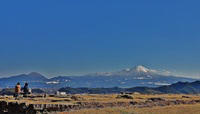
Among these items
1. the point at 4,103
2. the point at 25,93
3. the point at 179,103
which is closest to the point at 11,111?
the point at 4,103

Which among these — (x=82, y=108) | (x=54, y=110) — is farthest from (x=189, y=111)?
(x=54, y=110)

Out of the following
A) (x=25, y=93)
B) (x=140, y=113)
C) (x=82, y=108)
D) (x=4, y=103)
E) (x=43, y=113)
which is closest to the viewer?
(x=140, y=113)

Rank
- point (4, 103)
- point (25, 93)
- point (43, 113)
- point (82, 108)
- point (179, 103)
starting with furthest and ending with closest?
1. point (25, 93)
2. point (179, 103)
3. point (4, 103)
4. point (82, 108)
5. point (43, 113)

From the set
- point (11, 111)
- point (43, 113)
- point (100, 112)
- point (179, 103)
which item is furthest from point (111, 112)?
point (179, 103)

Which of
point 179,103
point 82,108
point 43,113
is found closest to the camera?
point 43,113

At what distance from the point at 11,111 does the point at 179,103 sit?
116ft

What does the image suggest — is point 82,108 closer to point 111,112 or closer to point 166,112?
point 111,112

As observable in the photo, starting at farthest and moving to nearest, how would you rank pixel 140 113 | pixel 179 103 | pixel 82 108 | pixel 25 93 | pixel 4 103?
pixel 25 93 → pixel 179 103 → pixel 4 103 → pixel 82 108 → pixel 140 113

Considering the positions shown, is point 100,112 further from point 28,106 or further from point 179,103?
point 179,103

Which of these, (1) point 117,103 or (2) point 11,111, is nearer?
(2) point 11,111

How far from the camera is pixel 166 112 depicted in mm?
49406

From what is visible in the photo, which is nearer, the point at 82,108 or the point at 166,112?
the point at 166,112

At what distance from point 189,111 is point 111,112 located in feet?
44.0

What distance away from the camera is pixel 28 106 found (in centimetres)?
5188
